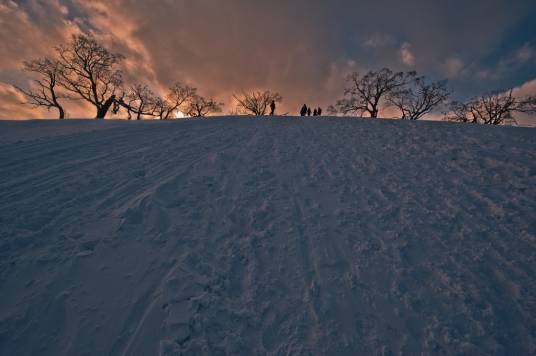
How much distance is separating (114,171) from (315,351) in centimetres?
590

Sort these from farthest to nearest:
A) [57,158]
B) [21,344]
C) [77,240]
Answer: [57,158] → [77,240] → [21,344]

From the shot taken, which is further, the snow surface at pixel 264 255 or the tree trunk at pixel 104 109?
the tree trunk at pixel 104 109

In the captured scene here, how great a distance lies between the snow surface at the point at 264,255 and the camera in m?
2.45

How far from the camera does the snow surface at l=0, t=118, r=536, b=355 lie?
245cm

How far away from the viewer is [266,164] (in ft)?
21.9

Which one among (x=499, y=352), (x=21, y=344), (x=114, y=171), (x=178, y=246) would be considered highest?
(x=114, y=171)

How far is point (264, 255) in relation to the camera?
138 inches

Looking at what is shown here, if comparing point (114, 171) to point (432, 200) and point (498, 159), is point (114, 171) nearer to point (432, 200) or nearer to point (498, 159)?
point (432, 200)

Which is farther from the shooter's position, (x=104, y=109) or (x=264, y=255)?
(x=104, y=109)

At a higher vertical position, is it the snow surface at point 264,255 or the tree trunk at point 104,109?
the tree trunk at point 104,109

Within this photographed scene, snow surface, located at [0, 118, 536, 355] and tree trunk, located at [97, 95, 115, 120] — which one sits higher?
tree trunk, located at [97, 95, 115, 120]

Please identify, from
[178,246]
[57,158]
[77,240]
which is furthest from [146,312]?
[57,158]

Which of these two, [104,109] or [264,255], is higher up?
[104,109]

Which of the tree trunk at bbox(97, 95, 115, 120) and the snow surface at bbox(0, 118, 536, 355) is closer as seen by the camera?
the snow surface at bbox(0, 118, 536, 355)
